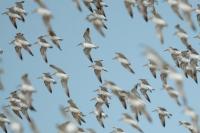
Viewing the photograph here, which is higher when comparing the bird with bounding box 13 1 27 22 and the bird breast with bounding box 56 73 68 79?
the bird with bounding box 13 1 27 22

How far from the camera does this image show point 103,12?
135ft

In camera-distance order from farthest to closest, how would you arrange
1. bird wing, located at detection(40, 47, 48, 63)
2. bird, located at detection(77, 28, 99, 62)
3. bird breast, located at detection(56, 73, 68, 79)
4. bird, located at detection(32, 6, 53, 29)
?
bird wing, located at detection(40, 47, 48, 63) < bird, located at detection(77, 28, 99, 62) < bird breast, located at detection(56, 73, 68, 79) < bird, located at detection(32, 6, 53, 29)

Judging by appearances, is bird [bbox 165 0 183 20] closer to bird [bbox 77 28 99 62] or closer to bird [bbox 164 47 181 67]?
bird [bbox 77 28 99 62]

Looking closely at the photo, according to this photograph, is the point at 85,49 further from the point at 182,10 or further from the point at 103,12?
the point at 182,10

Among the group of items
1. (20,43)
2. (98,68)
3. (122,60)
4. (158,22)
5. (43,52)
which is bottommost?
(98,68)

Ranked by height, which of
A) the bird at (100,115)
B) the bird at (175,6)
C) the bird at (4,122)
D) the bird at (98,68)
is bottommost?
the bird at (100,115)

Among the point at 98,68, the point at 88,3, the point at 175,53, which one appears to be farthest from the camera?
the point at 175,53

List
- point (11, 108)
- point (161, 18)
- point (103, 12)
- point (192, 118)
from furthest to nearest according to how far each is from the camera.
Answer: point (11, 108) → point (103, 12) → point (161, 18) → point (192, 118)

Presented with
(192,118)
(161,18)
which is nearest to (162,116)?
(161,18)

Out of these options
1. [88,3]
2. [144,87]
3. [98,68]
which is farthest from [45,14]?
[144,87]

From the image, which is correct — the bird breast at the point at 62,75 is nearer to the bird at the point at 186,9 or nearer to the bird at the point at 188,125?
the bird at the point at 188,125

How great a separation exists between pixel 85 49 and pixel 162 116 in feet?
15.5

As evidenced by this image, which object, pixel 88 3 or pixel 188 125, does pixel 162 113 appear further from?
pixel 88 3

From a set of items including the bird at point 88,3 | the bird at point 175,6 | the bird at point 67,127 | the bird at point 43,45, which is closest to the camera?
the bird at point 67,127
